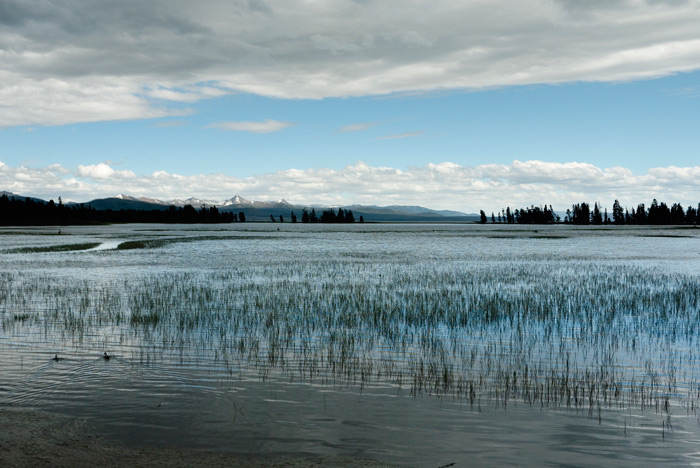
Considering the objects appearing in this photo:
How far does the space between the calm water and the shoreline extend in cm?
46

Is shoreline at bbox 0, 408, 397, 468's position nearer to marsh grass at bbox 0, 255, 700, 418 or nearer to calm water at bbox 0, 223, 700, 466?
calm water at bbox 0, 223, 700, 466

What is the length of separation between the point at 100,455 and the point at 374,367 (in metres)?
7.90

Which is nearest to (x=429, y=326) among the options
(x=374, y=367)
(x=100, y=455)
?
(x=374, y=367)

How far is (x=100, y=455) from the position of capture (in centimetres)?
888

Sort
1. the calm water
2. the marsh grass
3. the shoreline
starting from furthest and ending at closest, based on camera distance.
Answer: the marsh grass, the calm water, the shoreline

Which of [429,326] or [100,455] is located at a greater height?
[100,455]

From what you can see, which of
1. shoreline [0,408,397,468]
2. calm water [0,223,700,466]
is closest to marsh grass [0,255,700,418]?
calm water [0,223,700,466]

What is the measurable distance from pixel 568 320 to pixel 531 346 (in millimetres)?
5394

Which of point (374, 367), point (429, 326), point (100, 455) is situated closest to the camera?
point (100, 455)

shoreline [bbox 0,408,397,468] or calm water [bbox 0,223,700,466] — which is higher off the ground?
shoreline [bbox 0,408,397,468]

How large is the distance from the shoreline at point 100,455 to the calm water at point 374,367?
18.0 inches

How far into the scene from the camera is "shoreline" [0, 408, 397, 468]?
28.0 ft

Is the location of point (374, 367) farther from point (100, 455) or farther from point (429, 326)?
point (100, 455)

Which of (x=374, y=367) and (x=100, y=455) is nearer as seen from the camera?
(x=100, y=455)
